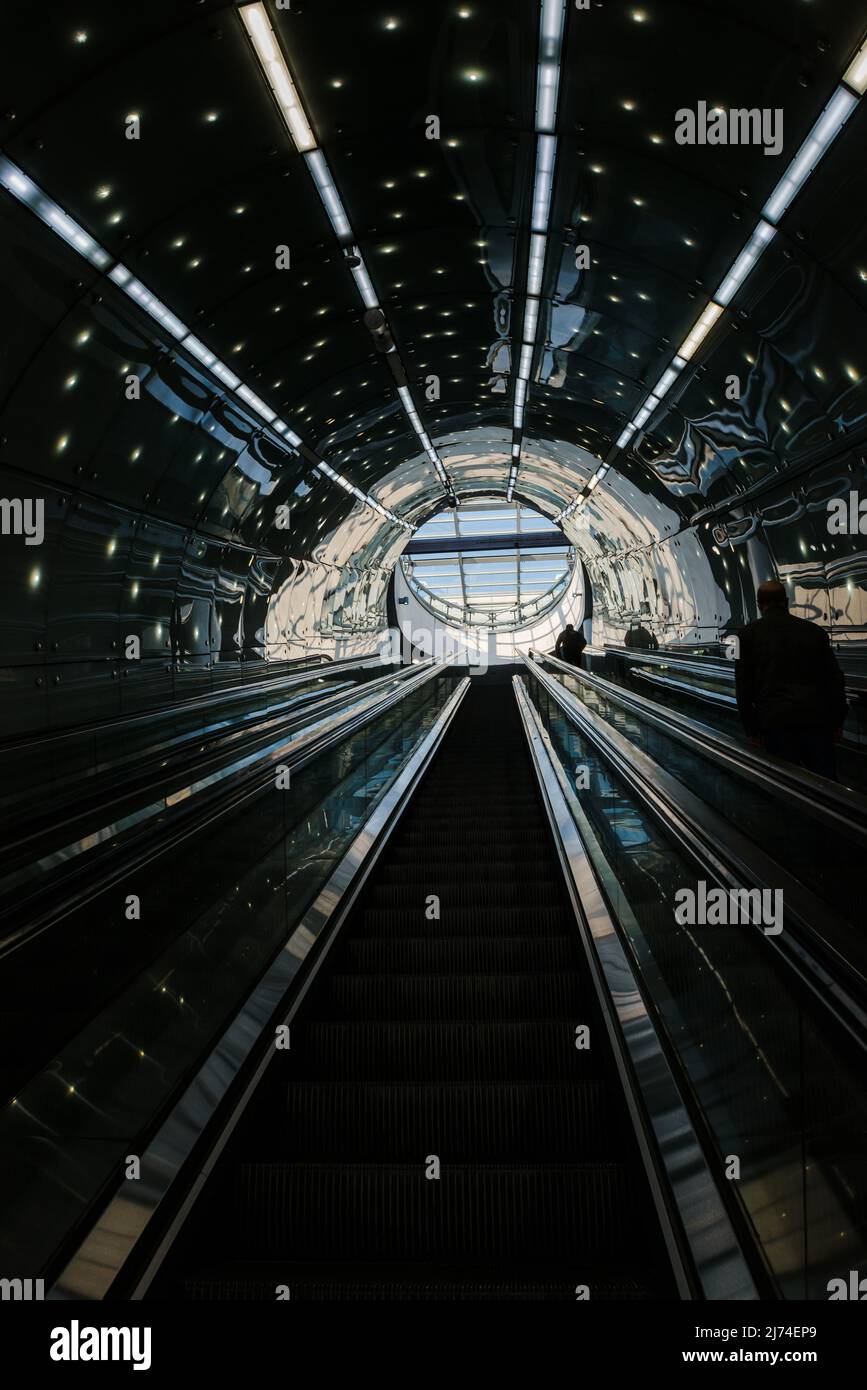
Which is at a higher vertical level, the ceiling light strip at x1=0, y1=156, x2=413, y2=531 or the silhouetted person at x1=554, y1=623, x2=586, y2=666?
the ceiling light strip at x1=0, y1=156, x2=413, y2=531

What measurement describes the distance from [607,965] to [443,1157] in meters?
1.42

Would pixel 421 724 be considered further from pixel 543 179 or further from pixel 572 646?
pixel 572 646

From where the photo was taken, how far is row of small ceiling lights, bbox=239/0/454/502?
274 inches

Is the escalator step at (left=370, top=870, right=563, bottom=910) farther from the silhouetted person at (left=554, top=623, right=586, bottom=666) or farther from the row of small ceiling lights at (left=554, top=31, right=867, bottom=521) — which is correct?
the silhouetted person at (left=554, top=623, right=586, bottom=666)

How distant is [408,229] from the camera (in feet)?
35.6

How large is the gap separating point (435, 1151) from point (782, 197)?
718 centimetres

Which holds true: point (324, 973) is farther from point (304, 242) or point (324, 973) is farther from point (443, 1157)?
point (304, 242)

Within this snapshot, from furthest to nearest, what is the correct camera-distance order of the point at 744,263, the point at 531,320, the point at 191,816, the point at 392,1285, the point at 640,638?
1. the point at 640,638
2. the point at 531,320
3. the point at 744,263
4. the point at 191,816
5. the point at 392,1285

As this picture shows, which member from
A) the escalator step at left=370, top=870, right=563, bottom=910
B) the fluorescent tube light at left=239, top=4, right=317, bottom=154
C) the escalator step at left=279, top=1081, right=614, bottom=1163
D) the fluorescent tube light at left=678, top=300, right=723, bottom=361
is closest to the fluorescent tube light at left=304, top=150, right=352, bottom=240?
the fluorescent tube light at left=239, top=4, right=317, bottom=154

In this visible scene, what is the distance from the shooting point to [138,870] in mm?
3986

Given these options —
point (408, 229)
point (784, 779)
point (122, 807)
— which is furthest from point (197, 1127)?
point (408, 229)

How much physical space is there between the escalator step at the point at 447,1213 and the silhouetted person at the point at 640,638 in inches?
812

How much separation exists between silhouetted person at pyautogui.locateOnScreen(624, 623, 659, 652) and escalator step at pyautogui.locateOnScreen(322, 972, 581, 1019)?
1867 centimetres

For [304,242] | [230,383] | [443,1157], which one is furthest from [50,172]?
[443,1157]
